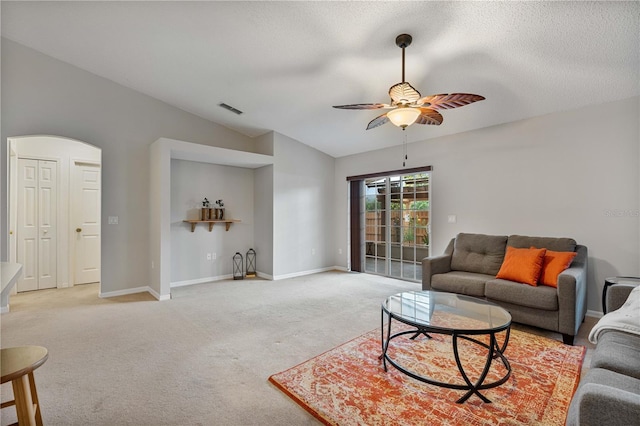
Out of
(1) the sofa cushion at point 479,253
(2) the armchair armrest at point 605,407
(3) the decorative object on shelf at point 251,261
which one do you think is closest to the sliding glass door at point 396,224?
(1) the sofa cushion at point 479,253

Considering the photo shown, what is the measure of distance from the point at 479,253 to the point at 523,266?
2.48 feet

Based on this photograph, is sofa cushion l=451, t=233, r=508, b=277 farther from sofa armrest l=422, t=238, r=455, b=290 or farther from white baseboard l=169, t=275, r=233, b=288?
white baseboard l=169, t=275, r=233, b=288

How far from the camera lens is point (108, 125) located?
4.44 meters

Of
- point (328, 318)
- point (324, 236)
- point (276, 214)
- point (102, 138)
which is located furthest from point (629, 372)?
point (102, 138)

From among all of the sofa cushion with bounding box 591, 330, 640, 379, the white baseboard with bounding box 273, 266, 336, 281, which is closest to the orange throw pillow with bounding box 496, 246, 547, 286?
the sofa cushion with bounding box 591, 330, 640, 379

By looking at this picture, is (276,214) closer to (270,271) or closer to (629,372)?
(270,271)

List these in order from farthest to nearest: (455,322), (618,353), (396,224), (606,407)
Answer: (396,224) < (455,322) < (618,353) < (606,407)

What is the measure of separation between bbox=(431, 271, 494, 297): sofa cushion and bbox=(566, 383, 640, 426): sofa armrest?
93.2 inches

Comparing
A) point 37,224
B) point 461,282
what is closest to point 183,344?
point 461,282

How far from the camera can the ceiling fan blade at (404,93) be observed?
95.7 inches

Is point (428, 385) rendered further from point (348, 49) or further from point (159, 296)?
point (159, 296)

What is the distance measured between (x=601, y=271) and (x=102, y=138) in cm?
676

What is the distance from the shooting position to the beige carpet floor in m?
1.84

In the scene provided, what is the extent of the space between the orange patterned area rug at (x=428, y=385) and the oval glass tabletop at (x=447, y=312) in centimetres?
38
